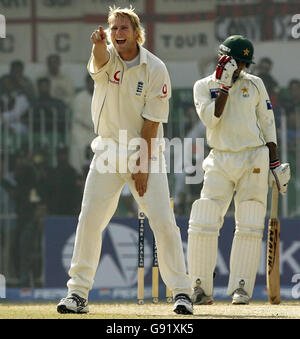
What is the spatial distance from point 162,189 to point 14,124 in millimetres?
4862

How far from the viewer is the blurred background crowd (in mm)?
11414

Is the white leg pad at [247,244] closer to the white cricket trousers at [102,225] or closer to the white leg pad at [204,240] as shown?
the white leg pad at [204,240]

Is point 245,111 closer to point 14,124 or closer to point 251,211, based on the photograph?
point 251,211

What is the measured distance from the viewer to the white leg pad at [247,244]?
8.51 m

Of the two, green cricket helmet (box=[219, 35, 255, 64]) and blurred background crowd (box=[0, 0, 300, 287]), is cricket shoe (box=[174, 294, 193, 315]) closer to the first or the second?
green cricket helmet (box=[219, 35, 255, 64])

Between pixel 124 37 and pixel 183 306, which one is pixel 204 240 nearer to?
pixel 183 306

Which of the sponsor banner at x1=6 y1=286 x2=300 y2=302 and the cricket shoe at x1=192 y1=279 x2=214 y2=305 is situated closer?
the cricket shoe at x1=192 y1=279 x2=214 y2=305

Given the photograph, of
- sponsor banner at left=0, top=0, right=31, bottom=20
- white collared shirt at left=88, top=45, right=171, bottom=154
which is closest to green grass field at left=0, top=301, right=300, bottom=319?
white collared shirt at left=88, top=45, right=171, bottom=154

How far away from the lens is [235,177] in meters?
8.55

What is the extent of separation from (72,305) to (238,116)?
2317 millimetres
